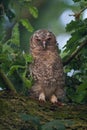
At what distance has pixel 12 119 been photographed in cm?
285

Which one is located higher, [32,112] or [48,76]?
[48,76]

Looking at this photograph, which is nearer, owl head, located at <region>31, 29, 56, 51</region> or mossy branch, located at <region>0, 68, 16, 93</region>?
mossy branch, located at <region>0, 68, 16, 93</region>

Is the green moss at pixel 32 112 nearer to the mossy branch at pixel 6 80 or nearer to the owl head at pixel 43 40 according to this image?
the mossy branch at pixel 6 80

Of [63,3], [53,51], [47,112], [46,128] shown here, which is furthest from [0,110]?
[63,3]

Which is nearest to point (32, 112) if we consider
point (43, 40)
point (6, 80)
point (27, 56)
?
point (6, 80)

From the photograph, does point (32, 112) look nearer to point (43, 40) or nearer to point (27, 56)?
point (27, 56)

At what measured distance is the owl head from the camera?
4.48m

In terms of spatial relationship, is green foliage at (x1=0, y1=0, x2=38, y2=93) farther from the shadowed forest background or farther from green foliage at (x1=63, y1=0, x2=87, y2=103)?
green foliage at (x1=63, y1=0, x2=87, y2=103)

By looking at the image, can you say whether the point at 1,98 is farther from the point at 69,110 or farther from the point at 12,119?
the point at 69,110

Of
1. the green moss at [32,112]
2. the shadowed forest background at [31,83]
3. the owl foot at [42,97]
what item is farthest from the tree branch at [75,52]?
the green moss at [32,112]

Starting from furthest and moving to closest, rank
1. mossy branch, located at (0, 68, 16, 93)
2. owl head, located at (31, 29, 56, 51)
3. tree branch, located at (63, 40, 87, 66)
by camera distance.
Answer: owl head, located at (31, 29, 56, 51) → tree branch, located at (63, 40, 87, 66) → mossy branch, located at (0, 68, 16, 93)

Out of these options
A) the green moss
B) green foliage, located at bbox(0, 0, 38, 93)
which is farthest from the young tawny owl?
the green moss

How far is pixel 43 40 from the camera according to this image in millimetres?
4520

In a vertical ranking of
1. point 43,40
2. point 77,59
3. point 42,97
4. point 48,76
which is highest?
point 43,40
